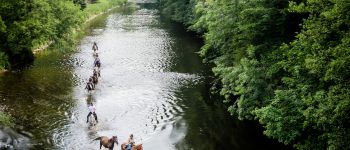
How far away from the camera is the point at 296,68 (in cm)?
2202

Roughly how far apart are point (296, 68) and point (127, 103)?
700 inches

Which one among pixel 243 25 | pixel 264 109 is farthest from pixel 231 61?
pixel 264 109

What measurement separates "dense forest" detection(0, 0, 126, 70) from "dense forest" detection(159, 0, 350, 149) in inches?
823

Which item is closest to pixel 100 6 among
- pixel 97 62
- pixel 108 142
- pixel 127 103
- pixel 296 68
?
pixel 97 62

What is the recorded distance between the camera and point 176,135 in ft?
96.5

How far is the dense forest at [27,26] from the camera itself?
43.8m

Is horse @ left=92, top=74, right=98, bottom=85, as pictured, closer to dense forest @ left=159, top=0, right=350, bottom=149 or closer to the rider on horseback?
the rider on horseback

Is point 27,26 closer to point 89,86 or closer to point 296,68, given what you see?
point 89,86

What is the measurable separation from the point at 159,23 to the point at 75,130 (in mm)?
63194

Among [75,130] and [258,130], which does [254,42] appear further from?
[75,130]

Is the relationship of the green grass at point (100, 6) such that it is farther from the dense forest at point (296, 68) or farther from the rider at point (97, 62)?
the dense forest at point (296, 68)

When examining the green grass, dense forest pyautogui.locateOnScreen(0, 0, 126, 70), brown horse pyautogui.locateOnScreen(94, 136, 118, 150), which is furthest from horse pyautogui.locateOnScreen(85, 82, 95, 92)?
the green grass

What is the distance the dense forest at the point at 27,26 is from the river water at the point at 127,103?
231 cm

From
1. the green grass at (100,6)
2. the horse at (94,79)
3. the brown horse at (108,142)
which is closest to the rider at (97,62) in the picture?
the horse at (94,79)
